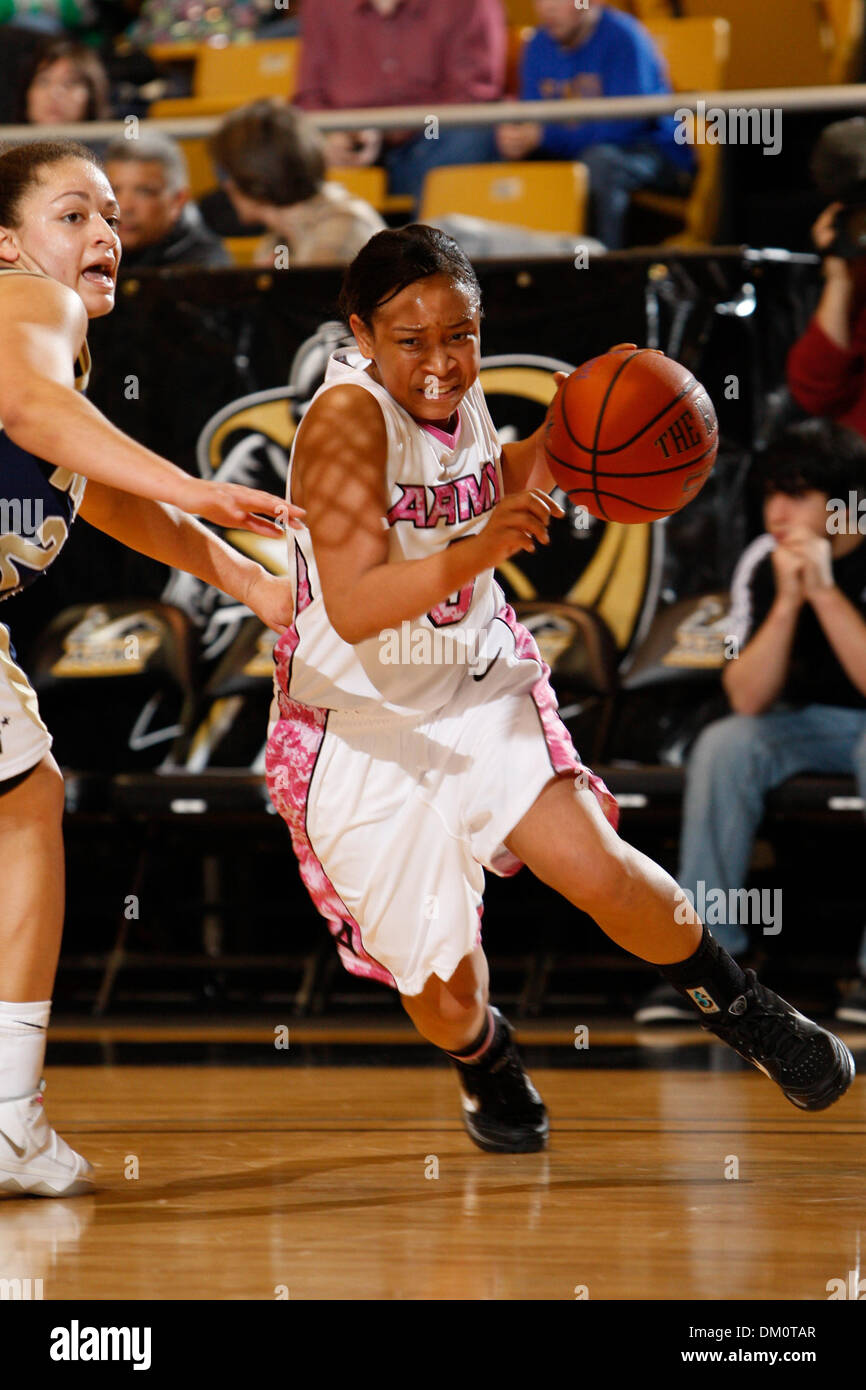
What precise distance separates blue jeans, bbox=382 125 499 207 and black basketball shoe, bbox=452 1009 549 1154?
4747mm

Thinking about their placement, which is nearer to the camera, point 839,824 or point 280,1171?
point 280,1171

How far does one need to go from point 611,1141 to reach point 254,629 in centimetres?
287

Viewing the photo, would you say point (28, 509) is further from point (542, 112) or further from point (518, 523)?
point (542, 112)

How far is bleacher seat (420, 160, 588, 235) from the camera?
22.4 feet

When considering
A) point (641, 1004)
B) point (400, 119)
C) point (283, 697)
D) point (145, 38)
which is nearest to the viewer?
point (283, 697)

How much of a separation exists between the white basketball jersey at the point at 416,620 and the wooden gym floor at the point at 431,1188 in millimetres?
910

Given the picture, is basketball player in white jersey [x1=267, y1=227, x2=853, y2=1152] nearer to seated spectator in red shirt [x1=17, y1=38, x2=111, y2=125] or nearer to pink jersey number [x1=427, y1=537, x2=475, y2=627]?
pink jersey number [x1=427, y1=537, x2=475, y2=627]

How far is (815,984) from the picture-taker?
5.43 m

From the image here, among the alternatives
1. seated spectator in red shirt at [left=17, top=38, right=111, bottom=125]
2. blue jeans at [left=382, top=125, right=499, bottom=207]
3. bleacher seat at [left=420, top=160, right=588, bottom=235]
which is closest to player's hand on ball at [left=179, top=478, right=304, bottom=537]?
bleacher seat at [left=420, top=160, right=588, bottom=235]

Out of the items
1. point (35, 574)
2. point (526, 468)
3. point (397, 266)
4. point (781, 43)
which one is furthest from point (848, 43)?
point (35, 574)

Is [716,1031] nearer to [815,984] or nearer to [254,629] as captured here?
[815,984]

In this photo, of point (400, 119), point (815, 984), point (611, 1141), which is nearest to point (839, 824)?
point (815, 984)

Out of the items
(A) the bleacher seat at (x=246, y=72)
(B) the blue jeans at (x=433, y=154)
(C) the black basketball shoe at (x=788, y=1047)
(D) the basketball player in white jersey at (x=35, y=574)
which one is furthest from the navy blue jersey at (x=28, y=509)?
(A) the bleacher seat at (x=246, y=72)
